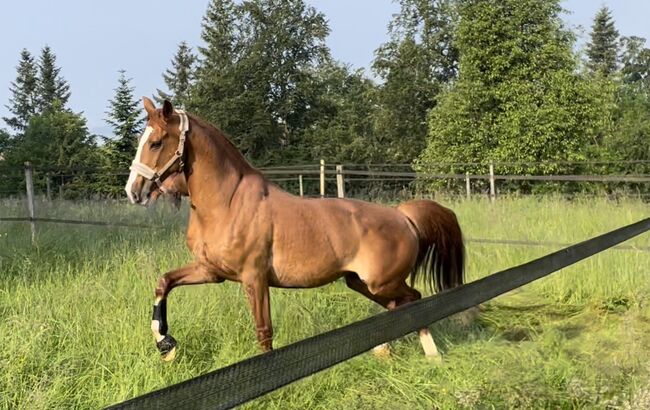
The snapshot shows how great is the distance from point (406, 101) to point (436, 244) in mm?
31423

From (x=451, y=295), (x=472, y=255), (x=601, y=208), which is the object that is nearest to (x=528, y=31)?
(x=601, y=208)

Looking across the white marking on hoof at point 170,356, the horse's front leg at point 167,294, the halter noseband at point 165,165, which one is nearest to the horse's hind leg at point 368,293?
the horse's front leg at point 167,294

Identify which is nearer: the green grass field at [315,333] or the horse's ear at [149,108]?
the green grass field at [315,333]

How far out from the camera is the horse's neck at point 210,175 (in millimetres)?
3803

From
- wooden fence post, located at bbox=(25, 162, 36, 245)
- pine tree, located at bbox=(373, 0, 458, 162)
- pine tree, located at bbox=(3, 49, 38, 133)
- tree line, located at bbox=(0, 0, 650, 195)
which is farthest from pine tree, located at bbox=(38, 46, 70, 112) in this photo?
wooden fence post, located at bbox=(25, 162, 36, 245)

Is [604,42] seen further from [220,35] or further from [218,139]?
[218,139]

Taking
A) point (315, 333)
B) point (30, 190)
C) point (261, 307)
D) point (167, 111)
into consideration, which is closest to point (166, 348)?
point (261, 307)

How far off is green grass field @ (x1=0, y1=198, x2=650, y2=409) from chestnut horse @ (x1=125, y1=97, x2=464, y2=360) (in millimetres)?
373

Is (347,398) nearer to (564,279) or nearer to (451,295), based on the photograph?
(451,295)

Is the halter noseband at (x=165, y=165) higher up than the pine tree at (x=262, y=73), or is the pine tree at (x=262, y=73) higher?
the pine tree at (x=262, y=73)

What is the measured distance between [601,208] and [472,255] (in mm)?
3132

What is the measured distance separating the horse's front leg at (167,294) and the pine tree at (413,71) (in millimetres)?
31358

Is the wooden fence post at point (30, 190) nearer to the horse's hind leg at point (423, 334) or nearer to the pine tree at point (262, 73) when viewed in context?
the horse's hind leg at point (423, 334)

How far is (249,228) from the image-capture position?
375 centimetres
